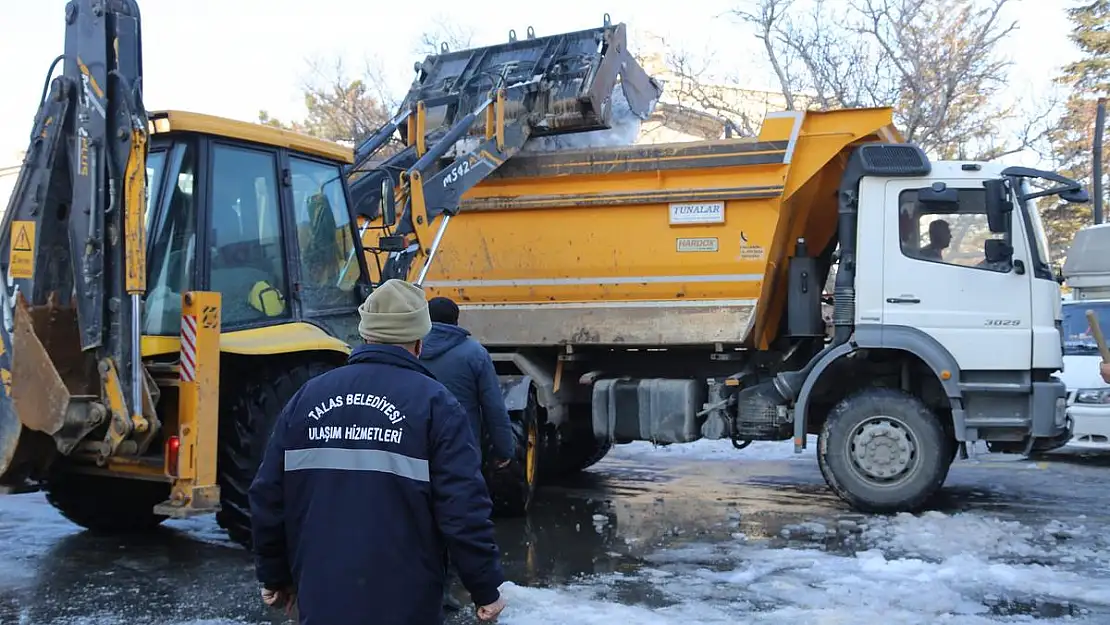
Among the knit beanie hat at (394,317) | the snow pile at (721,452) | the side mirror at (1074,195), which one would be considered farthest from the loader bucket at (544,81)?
the knit beanie hat at (394,317)

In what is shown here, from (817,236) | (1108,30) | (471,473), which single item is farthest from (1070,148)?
(471,473)

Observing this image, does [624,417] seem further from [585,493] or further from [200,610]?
[200,610]

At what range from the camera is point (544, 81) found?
902 centimetres

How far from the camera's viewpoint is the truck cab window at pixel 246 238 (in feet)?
20.3

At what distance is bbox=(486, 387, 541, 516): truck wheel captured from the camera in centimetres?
801

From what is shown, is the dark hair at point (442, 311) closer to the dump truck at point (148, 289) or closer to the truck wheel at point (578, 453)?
the dump truck at point (148, 289)

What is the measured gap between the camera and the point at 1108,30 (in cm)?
2781

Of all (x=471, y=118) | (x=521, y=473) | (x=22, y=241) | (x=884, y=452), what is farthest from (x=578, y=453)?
(x=22, y=241)

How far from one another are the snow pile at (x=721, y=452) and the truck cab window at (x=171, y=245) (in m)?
6.57

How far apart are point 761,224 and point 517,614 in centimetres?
417

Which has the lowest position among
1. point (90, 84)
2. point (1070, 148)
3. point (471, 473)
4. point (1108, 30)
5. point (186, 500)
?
point (186, 500)

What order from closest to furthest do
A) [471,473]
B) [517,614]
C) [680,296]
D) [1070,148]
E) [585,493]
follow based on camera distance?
[471,473], [517,614], [680,296], [585,493], [1070,148]

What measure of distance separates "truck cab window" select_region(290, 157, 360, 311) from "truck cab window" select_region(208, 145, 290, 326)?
0.19 metres

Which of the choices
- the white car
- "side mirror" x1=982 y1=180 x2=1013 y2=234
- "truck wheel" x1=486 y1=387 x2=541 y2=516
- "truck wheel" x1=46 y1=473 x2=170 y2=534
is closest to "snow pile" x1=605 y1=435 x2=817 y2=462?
the white car
